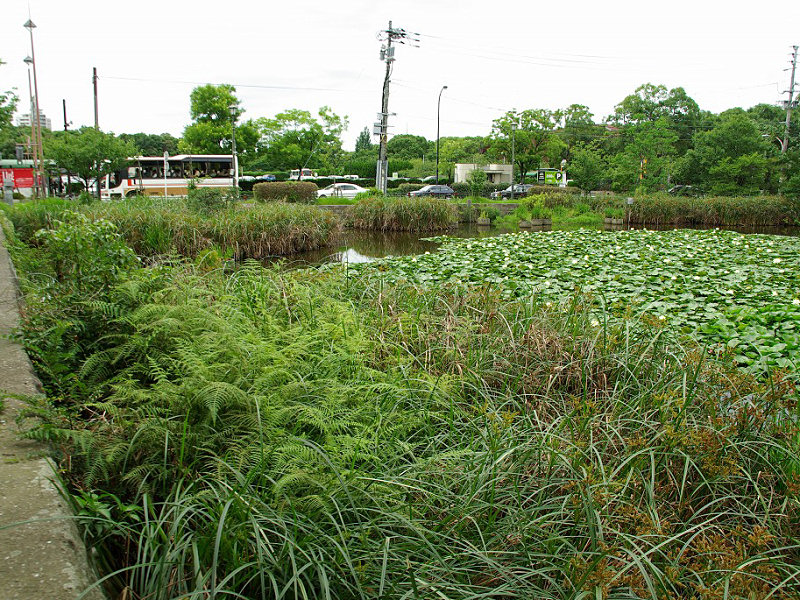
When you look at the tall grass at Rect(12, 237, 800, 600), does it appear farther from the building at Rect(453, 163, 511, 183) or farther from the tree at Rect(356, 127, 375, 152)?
the tree at Rect(356, 127, 375, 152)

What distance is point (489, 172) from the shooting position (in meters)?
53.8

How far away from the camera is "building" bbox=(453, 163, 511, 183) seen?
158ft

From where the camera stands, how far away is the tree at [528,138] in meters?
44.6

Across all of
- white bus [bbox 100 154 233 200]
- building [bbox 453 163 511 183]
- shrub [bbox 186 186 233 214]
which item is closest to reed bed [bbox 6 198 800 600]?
shrub [bbox 186 186 233 214]

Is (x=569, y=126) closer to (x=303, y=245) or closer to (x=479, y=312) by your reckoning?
(x=303, y=245)

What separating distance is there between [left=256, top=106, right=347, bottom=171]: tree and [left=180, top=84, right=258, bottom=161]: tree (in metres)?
1.29

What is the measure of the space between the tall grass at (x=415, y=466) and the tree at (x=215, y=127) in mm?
39778

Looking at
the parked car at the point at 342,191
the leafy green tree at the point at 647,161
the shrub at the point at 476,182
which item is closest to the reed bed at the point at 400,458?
the parked car at the point at 342,191

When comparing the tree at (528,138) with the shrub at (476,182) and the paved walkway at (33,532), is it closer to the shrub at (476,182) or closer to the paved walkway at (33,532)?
the shrub at (476,182)

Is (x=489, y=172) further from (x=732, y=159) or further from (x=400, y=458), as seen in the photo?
(x=400, y=458)

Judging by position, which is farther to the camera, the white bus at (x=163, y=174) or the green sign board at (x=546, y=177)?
the green sign board at (x=546, y=177)

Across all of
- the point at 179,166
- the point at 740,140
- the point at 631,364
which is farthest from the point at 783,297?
the point at 179,166

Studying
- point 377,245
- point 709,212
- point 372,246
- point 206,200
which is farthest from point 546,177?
point 206,200

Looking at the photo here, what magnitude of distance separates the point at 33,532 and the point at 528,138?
4651 centimetres
